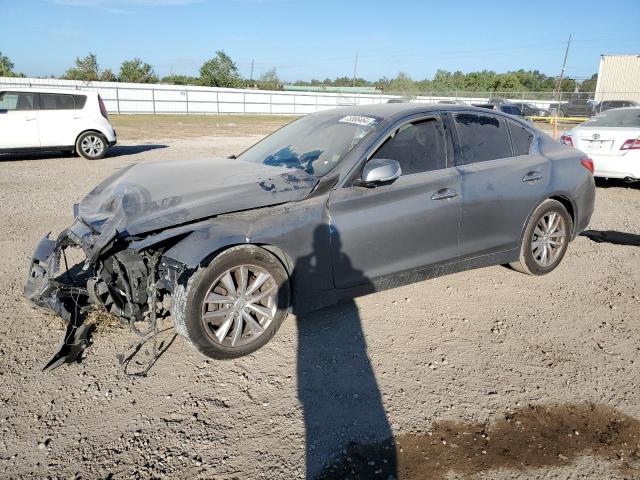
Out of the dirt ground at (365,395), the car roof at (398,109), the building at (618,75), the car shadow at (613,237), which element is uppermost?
the building at (618,75)

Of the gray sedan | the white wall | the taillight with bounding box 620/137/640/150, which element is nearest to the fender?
the gray sedan

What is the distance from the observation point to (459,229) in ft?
Result: 13.9

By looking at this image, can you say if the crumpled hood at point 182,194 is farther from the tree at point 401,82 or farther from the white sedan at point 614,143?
the tree at point 401,82

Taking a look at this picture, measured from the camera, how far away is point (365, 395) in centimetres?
310

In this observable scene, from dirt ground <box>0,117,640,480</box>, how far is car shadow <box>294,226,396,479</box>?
0.01 m

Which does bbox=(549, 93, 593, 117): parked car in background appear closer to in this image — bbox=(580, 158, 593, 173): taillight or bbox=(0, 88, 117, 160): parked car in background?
bbox=(0, 88, 117, 160): parked car in background

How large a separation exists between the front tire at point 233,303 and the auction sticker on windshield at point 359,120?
148 centimetres

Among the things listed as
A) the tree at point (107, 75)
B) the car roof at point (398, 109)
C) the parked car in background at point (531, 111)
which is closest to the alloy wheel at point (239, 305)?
the car roof at point (398, 109)

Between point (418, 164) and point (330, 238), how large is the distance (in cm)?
109

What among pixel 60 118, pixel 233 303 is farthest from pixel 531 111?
pixel 233 303

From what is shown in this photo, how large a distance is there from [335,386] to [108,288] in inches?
64.3

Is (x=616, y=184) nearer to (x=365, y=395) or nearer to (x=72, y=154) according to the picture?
(x=365, y=395)

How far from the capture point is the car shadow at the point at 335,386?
2.61 metres

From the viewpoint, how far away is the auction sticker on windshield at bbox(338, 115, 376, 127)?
4146mm
